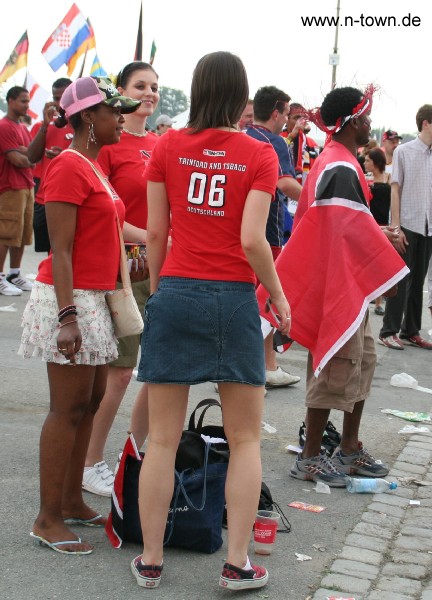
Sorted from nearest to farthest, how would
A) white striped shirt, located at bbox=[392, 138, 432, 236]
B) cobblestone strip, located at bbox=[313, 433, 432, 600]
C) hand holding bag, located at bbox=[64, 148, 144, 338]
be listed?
cobblestone strip, located at bbox=[313, 433, 432, 600], hand holding bag, located at bbox=[64, 148, 144, 338], white striped shirt, located at bbox=[392, 138, 432, 236]

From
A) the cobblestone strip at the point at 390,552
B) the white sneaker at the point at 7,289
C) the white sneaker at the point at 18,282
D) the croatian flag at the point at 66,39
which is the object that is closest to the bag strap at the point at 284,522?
the cobblestone strip at the point at 390,552

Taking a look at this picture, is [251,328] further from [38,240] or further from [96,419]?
[38,240]

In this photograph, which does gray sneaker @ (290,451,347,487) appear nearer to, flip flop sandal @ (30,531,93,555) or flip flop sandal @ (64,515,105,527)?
flip flop sandal @ (64,515,105,527)

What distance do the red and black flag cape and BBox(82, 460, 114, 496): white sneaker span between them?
118cm

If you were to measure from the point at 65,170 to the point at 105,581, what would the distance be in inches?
65.0

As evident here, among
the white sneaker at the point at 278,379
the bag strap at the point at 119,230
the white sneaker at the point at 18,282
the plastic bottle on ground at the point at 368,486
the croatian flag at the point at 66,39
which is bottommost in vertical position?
the white sneaker at the point at 18,282

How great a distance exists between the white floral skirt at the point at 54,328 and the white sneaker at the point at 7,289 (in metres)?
7.25

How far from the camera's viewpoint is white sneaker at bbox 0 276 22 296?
1112 centimetres

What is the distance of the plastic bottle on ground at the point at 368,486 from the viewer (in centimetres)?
511

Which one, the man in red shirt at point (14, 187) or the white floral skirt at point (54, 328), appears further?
the man in red shirt at point (14, 187)

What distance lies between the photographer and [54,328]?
396cm

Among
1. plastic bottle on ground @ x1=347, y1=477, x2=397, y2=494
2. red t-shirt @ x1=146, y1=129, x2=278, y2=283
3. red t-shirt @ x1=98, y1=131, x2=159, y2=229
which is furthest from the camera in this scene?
plastic bottle on ground @ x1=347, y1=477, x2=397, y2=494

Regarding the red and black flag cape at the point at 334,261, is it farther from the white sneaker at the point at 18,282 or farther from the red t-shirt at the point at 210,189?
the white sneaker at the point at 18,282

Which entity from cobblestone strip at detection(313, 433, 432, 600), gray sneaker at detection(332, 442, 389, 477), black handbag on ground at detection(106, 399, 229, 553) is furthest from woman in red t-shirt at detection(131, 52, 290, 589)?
gray sneaker at detection(332, 442, 389, 477)
